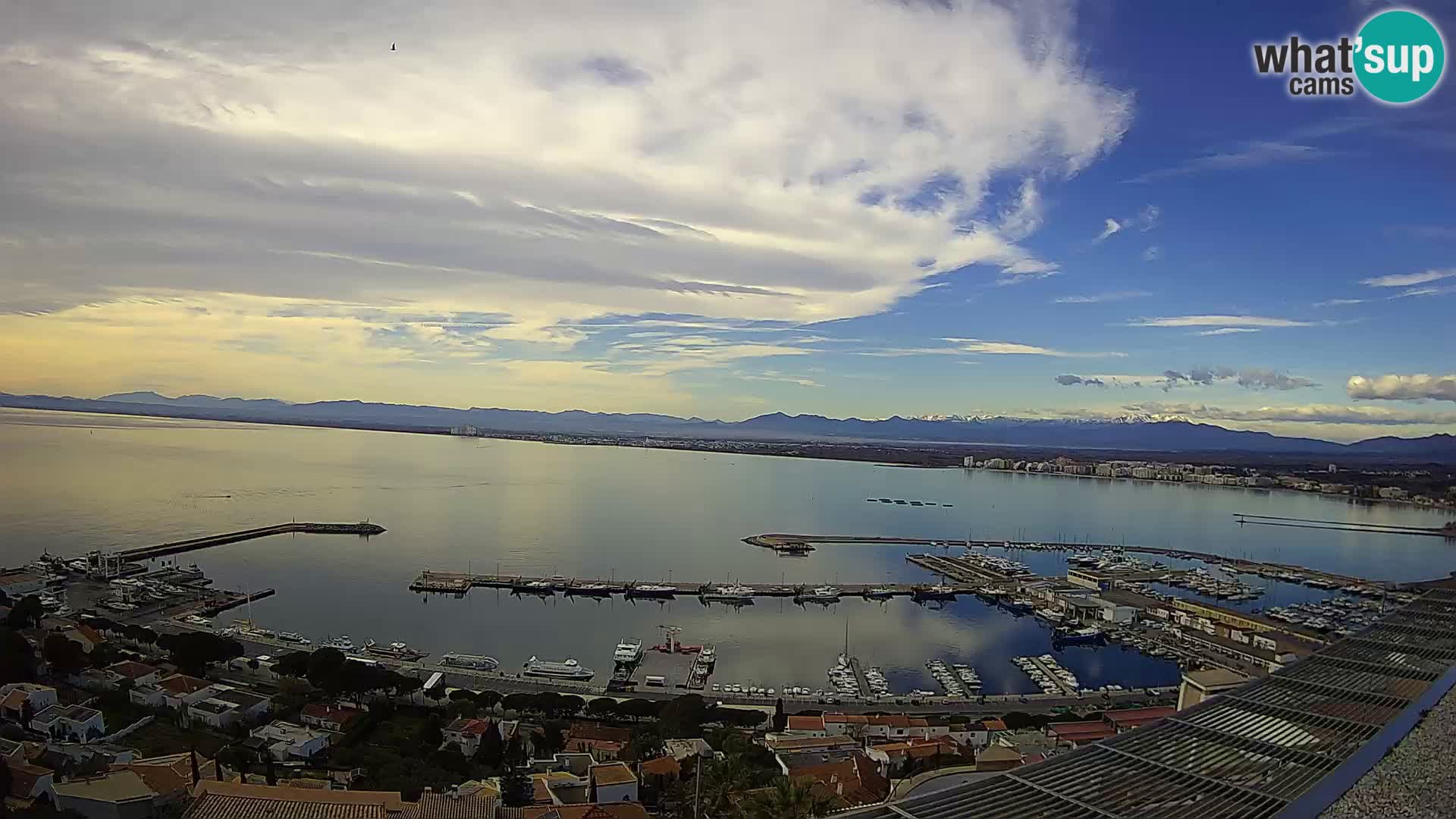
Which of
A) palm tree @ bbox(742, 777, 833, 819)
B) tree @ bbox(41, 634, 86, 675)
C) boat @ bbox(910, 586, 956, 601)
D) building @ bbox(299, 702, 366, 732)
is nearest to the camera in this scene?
palm tree @ bbox(742, 777, 833, 819)

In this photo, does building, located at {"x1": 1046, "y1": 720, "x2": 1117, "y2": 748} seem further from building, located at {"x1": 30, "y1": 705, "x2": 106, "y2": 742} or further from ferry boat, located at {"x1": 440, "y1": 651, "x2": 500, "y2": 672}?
building, located at {"x1": 30, "y1": 705, "x2": 106, "y2": 742}

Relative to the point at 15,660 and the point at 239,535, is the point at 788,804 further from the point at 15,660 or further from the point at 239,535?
the point at 239,535

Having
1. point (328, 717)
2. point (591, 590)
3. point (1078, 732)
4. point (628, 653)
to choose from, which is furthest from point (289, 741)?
point (591, 590)

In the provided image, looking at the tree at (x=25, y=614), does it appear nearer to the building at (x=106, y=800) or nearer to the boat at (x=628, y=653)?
the building at (x=106, y=800)

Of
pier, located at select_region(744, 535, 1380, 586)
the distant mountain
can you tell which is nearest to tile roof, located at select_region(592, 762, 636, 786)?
pier, located at select_region(744, 535, 1380, 586)

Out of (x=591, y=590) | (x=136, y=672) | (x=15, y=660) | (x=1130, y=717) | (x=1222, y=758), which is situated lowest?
(x=591, y=590)

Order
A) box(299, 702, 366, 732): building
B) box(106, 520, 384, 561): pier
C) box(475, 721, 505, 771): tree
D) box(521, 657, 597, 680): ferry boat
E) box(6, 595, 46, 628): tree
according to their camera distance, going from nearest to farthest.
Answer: box(475, 721, 505, 771): tree, box(299, 702, 366, 732): building, box(6, 595, 46, 628): tree, box(521, 657, 597, 680): ferry boat, box(106, 520, 384, 561): pier
